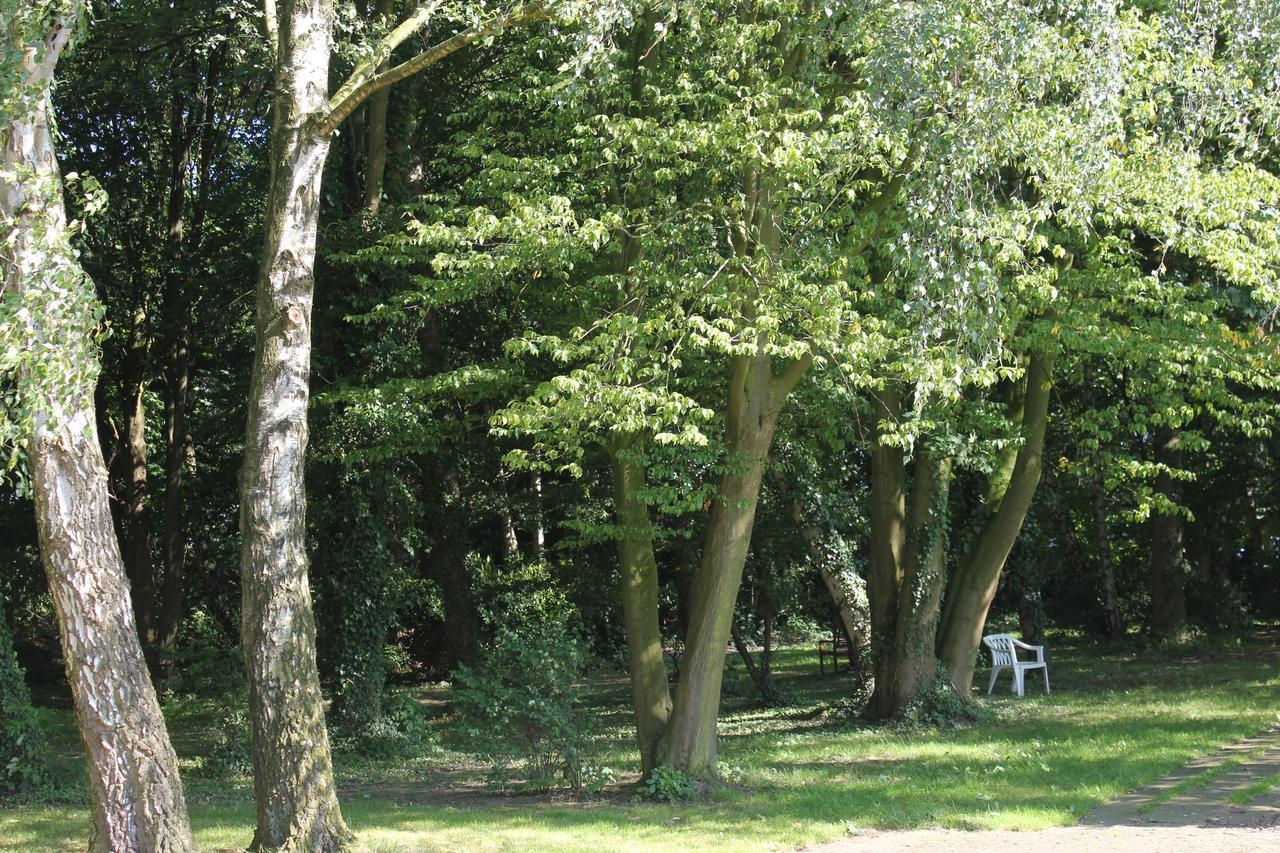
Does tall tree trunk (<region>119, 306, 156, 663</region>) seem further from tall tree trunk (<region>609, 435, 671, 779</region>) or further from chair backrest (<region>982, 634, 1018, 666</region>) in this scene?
chair backrest (<region>982, 634, 1018, 666</region>)

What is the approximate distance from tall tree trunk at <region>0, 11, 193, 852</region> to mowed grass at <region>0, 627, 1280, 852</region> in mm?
1313

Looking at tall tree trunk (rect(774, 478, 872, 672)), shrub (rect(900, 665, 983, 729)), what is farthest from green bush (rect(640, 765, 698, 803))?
tall tree trunk (rect(774, 478, 872, 672))

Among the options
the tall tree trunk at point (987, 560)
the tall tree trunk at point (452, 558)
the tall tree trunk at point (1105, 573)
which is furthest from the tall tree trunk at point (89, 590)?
the tall tree trunk at point (1105, 573)

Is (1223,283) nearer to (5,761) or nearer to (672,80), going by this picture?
(672,80)

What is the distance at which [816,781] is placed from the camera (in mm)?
10969

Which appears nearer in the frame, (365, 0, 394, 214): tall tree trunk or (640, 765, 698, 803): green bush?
(640, 765, 698, 803): green bush

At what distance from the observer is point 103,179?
19.1m

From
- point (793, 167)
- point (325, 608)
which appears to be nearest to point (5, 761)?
point (325, 608)

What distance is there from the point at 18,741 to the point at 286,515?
5.47 meters

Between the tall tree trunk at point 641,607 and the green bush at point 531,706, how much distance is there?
0.57 meters

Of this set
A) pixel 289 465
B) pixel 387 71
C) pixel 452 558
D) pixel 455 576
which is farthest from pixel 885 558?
pixel 387 71

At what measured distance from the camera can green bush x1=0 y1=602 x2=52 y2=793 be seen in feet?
35.9

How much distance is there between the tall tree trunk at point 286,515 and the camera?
24.5 feet

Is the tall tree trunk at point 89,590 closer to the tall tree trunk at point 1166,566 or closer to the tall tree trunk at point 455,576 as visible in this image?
the tall tree trunk at point 455,576
